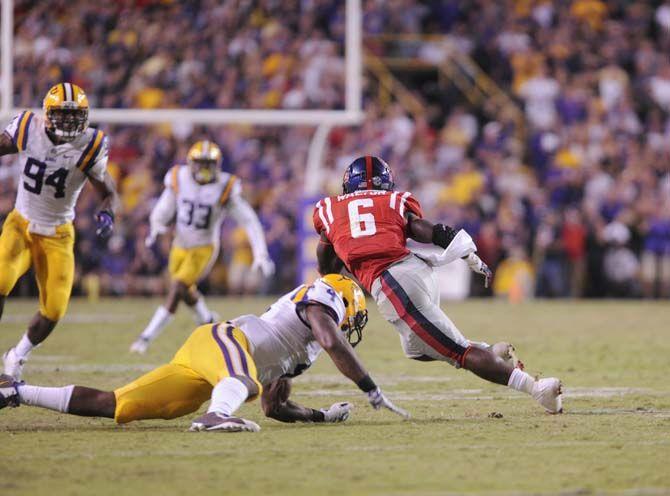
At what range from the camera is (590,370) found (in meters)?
8.82

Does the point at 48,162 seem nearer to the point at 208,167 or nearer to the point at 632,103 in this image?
the point at 208,167

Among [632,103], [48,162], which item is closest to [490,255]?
[632,103]

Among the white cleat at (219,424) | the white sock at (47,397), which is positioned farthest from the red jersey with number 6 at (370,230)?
the white sock at (47,397)

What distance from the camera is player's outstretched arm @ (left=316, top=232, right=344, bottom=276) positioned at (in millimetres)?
6527

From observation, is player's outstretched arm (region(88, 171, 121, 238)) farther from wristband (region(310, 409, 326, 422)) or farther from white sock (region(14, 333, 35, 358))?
wristband (region(310, 409, 326, 422))

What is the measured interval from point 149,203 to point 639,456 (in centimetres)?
1172

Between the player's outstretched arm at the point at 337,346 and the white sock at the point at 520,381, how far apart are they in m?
0.75

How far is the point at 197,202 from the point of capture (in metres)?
10.8

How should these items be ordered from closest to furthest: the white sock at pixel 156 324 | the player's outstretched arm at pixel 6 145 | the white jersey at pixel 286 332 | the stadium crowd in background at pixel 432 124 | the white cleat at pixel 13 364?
the white jersey at pixel 286 332 → the player's outstretched arm at pixel 6 145 → the white cleat at pixel 13 364 → the white sock at pixel 156 324 → the stadium crowd in background at pixel 432 124

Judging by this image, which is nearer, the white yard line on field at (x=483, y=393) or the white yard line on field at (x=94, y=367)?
→ the white yard line on field at (x=483, y=393)

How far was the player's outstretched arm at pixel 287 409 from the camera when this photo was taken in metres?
6.01

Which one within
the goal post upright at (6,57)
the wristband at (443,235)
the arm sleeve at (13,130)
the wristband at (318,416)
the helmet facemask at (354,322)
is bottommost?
the wristband at (318,416)

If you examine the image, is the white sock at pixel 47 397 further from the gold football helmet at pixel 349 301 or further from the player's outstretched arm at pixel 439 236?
the player's outstretched arm at pixel 439 236

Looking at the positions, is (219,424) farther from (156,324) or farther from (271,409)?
(156,324)
